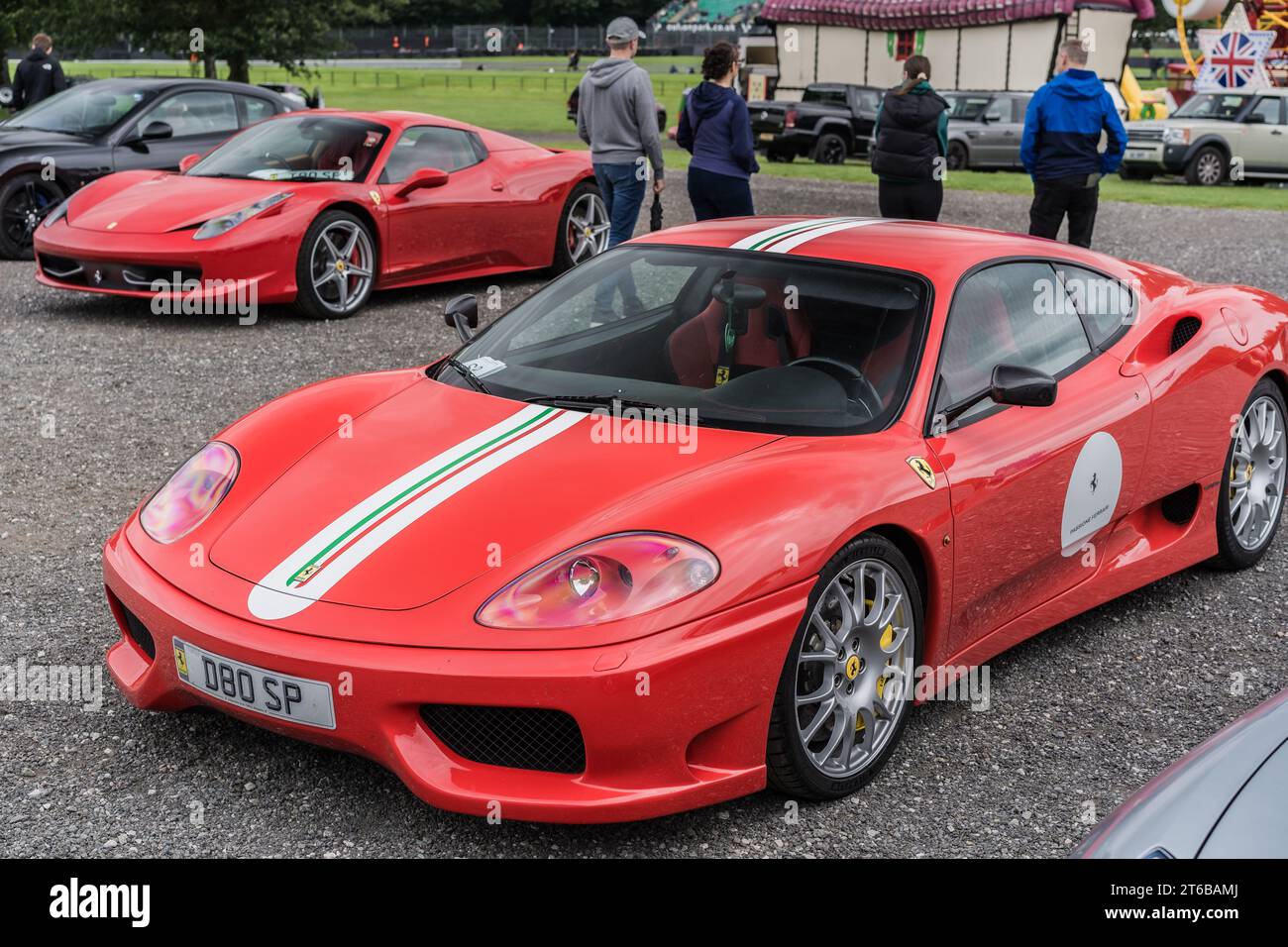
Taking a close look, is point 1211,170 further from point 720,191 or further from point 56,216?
point 56,216

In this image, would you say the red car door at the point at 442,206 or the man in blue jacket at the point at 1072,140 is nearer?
Answer: the man in blue jacket at the point at 1072,140

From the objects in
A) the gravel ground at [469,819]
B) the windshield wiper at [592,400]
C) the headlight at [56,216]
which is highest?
the headlight at [56,216]

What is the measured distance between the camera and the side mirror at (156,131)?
10781 millimetres

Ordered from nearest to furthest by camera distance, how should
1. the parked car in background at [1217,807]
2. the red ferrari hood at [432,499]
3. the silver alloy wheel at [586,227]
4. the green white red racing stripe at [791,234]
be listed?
the parked car in background at [1217,807] < the red ferrari hood at [432,499] < the green white red racing stripe at [791,234] < the silver alloy wheel at [586,227]

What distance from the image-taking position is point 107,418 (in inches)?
261

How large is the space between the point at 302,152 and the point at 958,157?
54.1 ft

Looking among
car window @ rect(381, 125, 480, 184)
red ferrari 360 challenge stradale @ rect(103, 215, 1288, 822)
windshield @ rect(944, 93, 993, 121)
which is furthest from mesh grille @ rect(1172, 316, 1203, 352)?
windshield @ rect(944, 93, 993, 121)

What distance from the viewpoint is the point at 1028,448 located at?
376cm

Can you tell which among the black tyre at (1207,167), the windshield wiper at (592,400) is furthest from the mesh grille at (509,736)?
the black tyre at (1207,167)

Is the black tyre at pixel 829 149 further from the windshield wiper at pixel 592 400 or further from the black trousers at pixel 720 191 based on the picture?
the windshield wiper at pixel 592 400

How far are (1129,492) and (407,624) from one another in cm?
239

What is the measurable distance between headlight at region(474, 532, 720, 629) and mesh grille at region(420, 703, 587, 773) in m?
0.19
